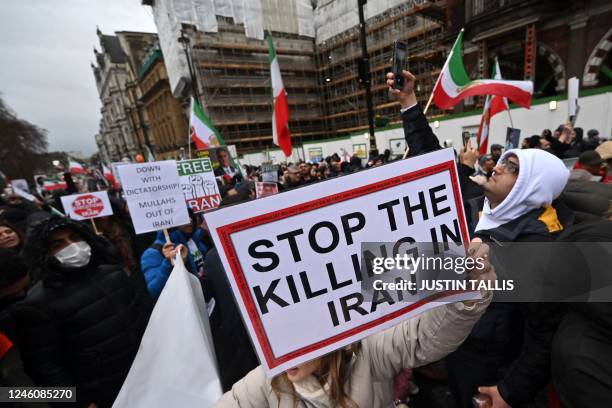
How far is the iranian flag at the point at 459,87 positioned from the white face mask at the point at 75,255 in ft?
13.3

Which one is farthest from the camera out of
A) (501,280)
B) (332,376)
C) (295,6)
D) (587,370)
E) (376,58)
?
(376,58)

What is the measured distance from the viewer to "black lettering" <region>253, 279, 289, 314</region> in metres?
0.90

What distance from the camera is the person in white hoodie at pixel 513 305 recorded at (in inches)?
48.2

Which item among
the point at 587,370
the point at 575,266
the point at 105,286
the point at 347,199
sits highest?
the point at 347,199

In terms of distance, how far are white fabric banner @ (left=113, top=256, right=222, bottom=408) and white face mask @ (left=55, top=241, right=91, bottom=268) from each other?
0.77 metres

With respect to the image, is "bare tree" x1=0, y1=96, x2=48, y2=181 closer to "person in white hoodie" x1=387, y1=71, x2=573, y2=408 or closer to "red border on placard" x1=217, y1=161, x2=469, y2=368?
"red border on placard" x1=217, y1=161, x2=469, y2=368

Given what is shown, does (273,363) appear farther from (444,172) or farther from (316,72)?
(316,72)

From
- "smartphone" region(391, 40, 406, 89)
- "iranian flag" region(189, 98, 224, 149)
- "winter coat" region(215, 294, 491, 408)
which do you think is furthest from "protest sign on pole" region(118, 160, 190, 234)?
"iranian flag" region(189, 98, 224, 149)

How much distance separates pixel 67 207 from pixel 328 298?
4908mm

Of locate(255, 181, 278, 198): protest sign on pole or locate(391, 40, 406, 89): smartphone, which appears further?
locate(255, 181, 278, 198): protest sign on pole

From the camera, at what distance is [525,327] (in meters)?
1.31

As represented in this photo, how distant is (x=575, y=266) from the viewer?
3.20ft

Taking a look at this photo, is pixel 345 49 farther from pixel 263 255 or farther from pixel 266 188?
pixel 263 255

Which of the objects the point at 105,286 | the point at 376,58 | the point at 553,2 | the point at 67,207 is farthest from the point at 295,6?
the point at 105,286
